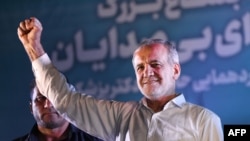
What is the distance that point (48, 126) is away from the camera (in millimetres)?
2623

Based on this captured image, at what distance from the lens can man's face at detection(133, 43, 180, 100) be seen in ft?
6.97

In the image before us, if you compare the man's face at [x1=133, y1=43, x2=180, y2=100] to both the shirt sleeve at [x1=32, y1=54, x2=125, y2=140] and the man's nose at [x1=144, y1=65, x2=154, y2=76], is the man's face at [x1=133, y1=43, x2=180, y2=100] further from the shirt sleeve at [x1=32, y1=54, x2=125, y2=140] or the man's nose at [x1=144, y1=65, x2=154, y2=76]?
the shirt sleeve at [x1=32, y1=54, x2=125, y2=140]

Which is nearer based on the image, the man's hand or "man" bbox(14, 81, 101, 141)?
the man's hand

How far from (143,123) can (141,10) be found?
2.56 feet

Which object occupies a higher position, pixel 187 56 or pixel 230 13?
pixel 230 13

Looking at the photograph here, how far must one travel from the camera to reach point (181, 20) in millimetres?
2650

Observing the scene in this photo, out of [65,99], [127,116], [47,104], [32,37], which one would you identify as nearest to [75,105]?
[65,99]

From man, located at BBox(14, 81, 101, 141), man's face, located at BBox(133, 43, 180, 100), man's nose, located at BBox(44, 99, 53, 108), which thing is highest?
man's face, located at BBox(133, 43, 180, 100)

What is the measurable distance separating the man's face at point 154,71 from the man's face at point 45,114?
63 cm

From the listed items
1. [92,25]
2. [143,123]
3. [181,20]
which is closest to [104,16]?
[92,25]

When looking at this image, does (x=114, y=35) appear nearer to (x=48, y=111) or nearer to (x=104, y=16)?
(x=104, y=16)

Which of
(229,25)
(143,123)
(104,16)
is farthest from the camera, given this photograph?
(104,16)

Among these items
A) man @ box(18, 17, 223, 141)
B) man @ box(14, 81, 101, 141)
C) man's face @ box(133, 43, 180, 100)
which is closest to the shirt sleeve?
man @ box(18, 17, 223, 141)

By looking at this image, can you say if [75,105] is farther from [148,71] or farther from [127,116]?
[148,71]
